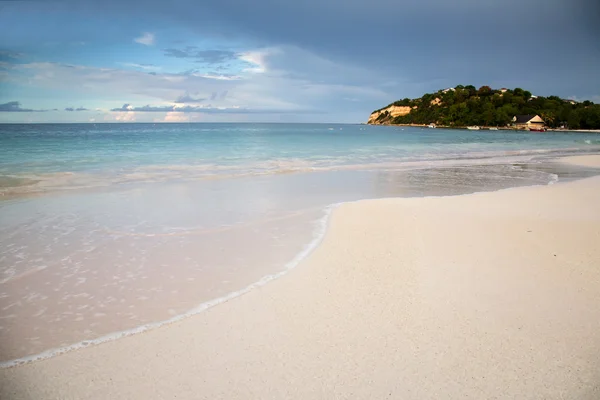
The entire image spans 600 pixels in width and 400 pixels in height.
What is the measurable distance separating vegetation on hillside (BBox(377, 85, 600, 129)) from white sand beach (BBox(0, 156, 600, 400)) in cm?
12591

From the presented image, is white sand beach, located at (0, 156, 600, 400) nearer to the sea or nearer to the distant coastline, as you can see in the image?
the sea

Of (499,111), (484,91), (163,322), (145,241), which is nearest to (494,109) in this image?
(499,111)

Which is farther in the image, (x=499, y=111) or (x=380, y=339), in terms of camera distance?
(x=499, y=111)

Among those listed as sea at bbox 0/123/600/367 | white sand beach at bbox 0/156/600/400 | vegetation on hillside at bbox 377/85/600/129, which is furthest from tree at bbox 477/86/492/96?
white sand beach at bbox 0/156/600/400

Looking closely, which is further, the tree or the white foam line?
the tree

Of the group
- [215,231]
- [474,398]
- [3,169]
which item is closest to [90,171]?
[3,169]

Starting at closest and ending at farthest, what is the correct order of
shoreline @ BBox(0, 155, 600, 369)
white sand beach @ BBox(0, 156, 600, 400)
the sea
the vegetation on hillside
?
white sand beach @ BBox(0, 156, 600, 400) → shoreline @ BBox(0, 155, 600, 369) → the sea → the vegetation on hillside

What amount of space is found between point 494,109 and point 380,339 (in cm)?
14298

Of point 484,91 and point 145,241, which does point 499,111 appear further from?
point 145,241

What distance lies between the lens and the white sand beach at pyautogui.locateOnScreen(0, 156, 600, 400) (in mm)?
2857

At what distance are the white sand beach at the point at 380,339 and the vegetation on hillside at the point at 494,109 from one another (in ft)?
413

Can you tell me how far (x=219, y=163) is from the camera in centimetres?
2084

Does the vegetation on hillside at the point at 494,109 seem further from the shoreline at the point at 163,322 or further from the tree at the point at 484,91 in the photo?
the shoreline at the point at 163,322

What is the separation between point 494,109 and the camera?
127688 millimetres
